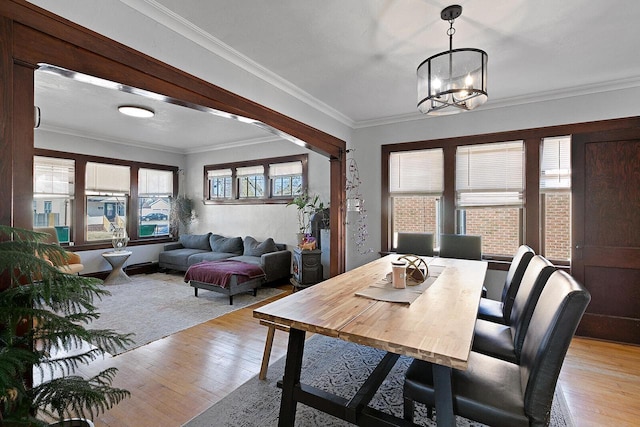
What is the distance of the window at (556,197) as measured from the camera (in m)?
3.63

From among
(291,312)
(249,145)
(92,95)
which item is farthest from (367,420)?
(249,145)

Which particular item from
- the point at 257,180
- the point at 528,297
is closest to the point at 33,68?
the point at 528,297

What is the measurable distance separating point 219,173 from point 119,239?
2.32 metres

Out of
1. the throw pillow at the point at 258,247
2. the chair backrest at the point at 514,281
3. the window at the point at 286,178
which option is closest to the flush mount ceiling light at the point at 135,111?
the window at the point at 286,178

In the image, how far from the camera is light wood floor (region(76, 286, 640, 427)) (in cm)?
207

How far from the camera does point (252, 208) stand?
6371 mm

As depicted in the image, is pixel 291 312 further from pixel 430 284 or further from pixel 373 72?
pixel 373 72

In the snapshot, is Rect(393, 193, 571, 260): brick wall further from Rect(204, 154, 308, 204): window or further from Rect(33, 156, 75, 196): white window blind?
A: Rect(33, 156, 75, 196): white window blind

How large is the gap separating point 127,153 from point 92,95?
2792 millimetres

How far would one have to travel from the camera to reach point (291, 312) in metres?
1.63

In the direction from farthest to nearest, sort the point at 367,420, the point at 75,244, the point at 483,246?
the point at 75,244 < the point at 483,246 < the point at 367,420

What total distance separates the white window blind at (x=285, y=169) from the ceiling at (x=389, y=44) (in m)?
1.82

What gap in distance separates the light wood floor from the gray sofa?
66.7 inches

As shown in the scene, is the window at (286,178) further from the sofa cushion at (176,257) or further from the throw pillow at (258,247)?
the sofa cushion at (176,257)
